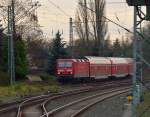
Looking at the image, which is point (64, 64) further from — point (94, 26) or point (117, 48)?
point (117, 48)

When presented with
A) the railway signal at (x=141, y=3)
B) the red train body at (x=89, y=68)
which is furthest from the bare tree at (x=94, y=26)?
the railway signal at (x=141, y=3)

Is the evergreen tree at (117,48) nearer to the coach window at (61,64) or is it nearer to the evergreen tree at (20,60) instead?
the evergreen tree at (20,60)

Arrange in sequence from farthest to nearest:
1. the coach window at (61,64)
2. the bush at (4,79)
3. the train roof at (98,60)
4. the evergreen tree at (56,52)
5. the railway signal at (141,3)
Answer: the evergreen tree at (56,52), the train roof at (98,60), the coach window at (61,64), the bush at (4,79), the railway signal at (141,3)

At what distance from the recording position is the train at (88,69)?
60719 mm

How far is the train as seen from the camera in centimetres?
6072

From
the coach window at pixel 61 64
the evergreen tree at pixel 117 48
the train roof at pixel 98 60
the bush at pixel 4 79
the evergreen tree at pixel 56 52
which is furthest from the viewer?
the evergreen tree at pixel 117 48

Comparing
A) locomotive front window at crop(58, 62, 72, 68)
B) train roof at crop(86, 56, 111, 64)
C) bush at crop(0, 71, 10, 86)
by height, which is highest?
train roof at crop(86, 56, 111, 64)

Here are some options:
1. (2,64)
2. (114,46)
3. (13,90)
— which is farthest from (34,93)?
(114,46)

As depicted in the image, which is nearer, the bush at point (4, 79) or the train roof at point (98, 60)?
the bush at point (4, 79)

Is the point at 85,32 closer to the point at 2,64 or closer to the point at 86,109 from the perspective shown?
the point at 2,64

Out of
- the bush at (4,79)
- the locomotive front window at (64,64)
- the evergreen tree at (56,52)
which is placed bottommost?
the bush at (4,79)

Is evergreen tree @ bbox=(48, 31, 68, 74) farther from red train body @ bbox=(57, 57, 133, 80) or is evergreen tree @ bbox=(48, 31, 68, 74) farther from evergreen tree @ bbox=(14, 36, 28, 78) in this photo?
evergreen tree @ bbox=(14, 36, 28, 78)

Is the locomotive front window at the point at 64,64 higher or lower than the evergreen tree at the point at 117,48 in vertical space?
lower

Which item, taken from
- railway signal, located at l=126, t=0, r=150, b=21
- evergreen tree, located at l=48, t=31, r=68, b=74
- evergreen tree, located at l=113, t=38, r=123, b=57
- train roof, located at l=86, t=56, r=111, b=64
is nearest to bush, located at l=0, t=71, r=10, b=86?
train roof, located at l=86, t=56, r=111, b=64
